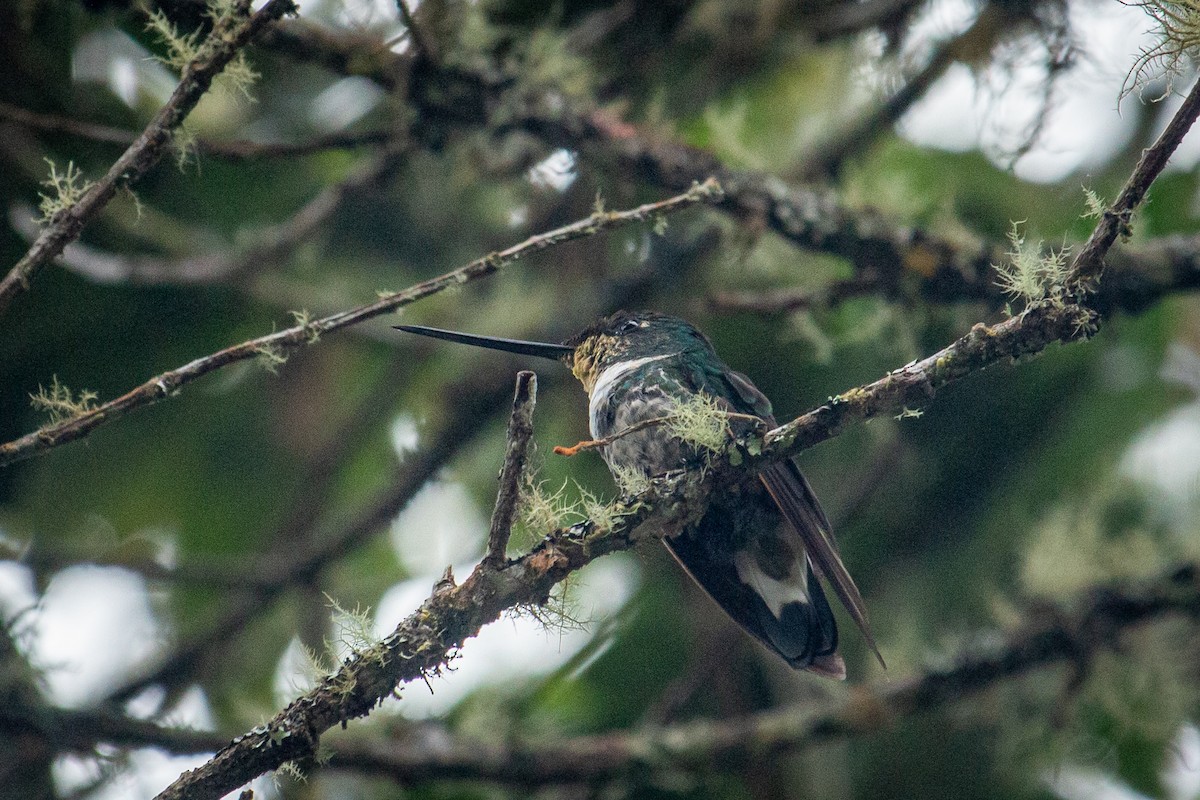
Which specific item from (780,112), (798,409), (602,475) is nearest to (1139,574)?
(798,409)

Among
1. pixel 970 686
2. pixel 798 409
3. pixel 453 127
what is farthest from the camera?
pixel 798 409

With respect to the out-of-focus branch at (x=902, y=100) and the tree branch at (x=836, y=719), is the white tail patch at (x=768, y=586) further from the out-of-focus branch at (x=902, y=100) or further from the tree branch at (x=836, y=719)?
the out-of-focus branch at (x=902, y=100)

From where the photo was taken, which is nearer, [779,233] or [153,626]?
[779,233]

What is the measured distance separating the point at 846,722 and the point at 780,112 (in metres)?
2.89

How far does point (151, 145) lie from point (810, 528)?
1778mm

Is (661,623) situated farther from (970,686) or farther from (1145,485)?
(1145,485)

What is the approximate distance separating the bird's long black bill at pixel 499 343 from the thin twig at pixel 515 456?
0.64m

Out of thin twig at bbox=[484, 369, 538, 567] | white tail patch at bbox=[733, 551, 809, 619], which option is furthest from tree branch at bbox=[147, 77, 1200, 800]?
white tail patch at bbox=[733, 551, 809, 619]

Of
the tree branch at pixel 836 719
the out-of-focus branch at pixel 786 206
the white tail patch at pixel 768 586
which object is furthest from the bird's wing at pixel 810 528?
the tree branch at pixel 836 719

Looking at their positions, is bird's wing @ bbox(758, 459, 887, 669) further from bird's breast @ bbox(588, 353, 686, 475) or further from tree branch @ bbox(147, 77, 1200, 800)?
tree branch @ bbox(147, 77, 1200, 800)

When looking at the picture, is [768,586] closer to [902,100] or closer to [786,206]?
[786,206]

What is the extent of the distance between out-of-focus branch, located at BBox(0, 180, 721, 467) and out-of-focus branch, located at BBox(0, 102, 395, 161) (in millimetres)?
1007

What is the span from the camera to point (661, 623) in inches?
206

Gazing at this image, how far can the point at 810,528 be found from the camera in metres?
2.77
